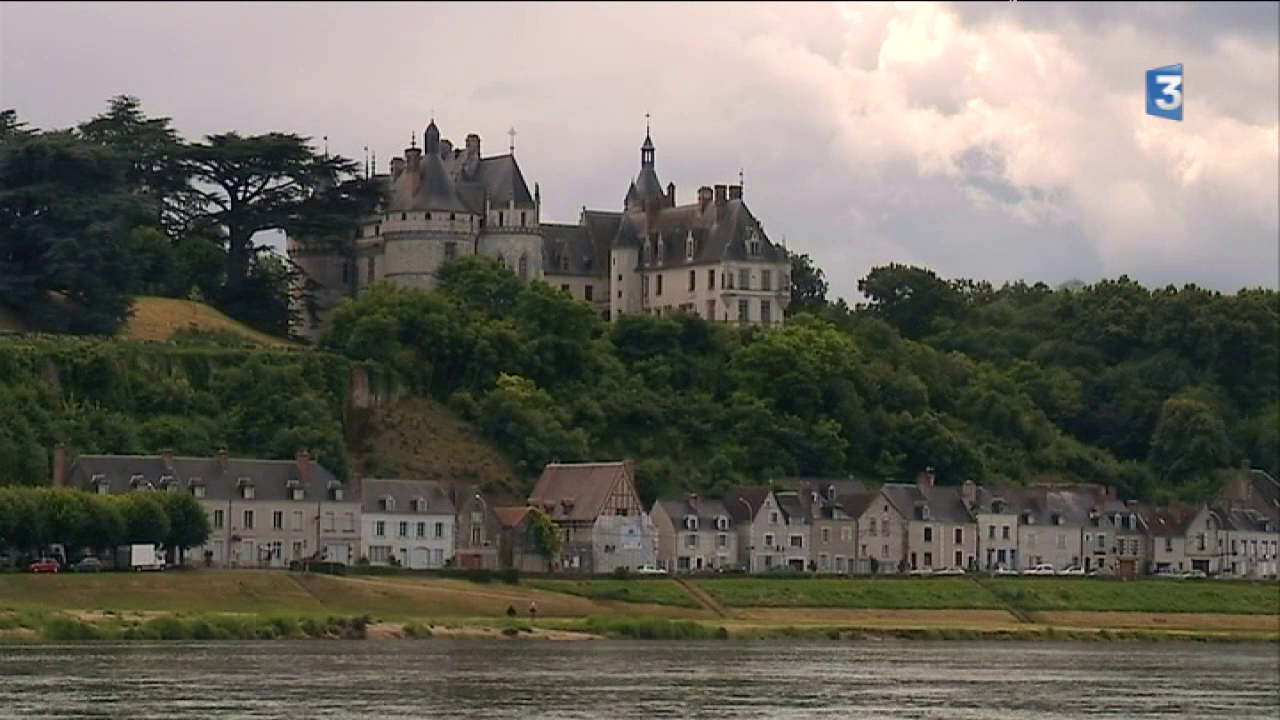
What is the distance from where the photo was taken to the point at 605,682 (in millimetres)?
71812

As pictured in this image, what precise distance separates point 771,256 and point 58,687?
275ft

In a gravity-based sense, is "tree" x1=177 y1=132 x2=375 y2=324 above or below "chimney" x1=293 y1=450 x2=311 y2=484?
above

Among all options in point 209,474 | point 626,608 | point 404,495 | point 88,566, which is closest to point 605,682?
point 88,566

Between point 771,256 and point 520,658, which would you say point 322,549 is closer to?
point 520,658

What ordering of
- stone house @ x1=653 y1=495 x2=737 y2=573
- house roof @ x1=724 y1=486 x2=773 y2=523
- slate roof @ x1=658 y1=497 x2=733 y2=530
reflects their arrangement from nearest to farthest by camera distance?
1. stone house @ x1=653 y1=495 x2=737 y2=573
2. slate roof @ x1=658 y1=497 x2=733 y2=530
3. house roof @ x1=724 y1=486 x2=773 y2=523

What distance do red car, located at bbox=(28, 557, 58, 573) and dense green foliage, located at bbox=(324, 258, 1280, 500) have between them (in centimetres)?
3033

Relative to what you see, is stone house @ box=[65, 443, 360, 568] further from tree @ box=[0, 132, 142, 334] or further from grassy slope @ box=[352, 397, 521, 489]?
tree @ box=[0, 132, 142, 334]

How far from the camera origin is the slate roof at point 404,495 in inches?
4363

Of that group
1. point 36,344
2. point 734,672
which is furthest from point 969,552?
point 734,672

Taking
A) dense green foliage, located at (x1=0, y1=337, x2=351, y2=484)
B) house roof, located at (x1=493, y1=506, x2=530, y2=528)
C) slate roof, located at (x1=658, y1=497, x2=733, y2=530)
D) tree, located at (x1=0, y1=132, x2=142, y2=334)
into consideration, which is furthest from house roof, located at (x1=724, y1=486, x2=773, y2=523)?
tree, located at (x1=0, y1=132, x2=142, y2=334)

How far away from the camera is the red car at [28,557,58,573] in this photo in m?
92.4

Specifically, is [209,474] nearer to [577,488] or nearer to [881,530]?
[577,488]

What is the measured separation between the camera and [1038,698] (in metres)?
72.2

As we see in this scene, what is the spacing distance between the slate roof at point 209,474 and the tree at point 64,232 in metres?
15.9
